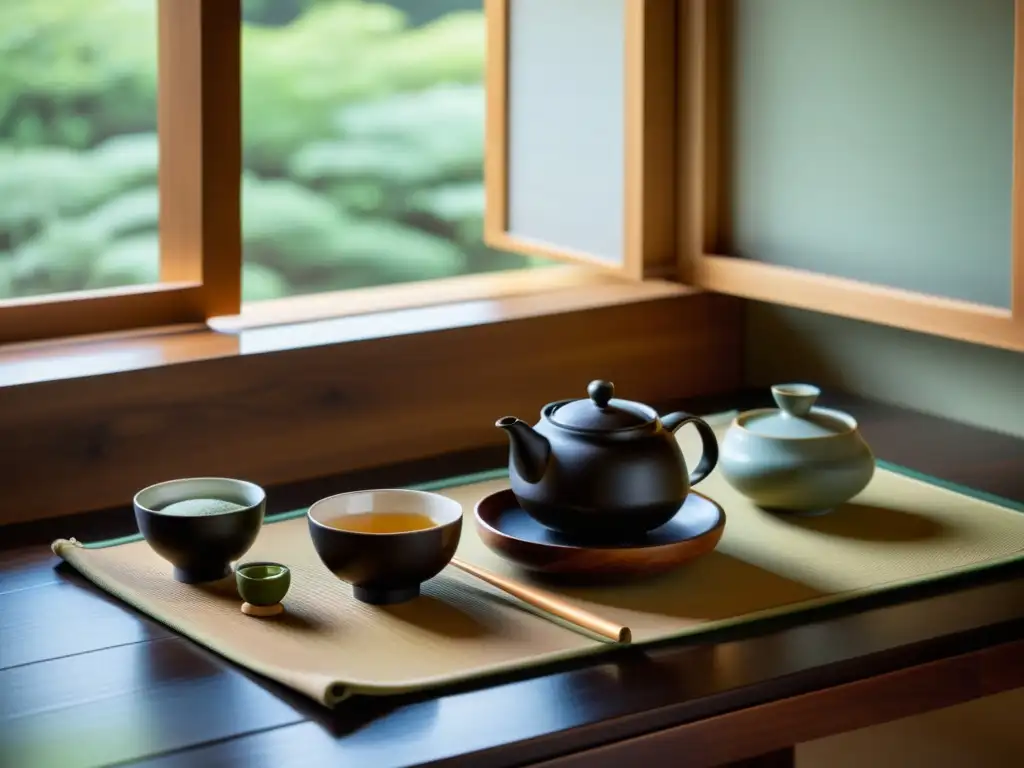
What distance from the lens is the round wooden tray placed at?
4.07 feet

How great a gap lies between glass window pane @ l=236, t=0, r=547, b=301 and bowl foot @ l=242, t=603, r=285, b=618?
13.6 feet

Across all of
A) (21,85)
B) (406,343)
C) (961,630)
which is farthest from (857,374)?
(21,85)

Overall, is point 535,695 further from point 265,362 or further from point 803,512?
point 265,362

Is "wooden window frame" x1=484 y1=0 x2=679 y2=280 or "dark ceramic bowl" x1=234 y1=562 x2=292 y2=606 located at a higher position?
"wooden window frame" x1=484 y1=0 x2=679 y2=280

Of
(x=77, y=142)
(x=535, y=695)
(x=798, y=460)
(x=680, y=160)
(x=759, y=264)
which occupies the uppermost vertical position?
(x=77, y=142)

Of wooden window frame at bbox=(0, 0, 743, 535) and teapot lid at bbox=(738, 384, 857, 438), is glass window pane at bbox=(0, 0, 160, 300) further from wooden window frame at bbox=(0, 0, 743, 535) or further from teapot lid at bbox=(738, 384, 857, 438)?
teapot lid at bbox=(738, 384, 857, 438)

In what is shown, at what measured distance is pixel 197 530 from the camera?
49.2 inches

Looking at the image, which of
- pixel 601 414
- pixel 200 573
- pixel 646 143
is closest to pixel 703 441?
pixel 601 414

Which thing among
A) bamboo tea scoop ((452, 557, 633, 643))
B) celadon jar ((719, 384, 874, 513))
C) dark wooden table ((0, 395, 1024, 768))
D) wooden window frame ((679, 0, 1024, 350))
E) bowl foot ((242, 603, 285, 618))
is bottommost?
dark wooden table ((0, 395, 1024, 768))

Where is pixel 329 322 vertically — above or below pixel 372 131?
below

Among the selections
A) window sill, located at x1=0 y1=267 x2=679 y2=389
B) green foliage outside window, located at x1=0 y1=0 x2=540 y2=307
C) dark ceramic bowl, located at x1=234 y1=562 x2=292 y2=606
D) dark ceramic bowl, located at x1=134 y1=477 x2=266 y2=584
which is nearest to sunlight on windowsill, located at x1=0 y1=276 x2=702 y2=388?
window sill, located at x1=0 y1=267 x2=679 y2=389

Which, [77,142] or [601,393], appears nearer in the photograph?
[601,393]

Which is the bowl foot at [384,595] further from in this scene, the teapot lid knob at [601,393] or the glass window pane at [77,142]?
the glass window pane at [77,142]

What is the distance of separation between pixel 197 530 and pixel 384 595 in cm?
17
